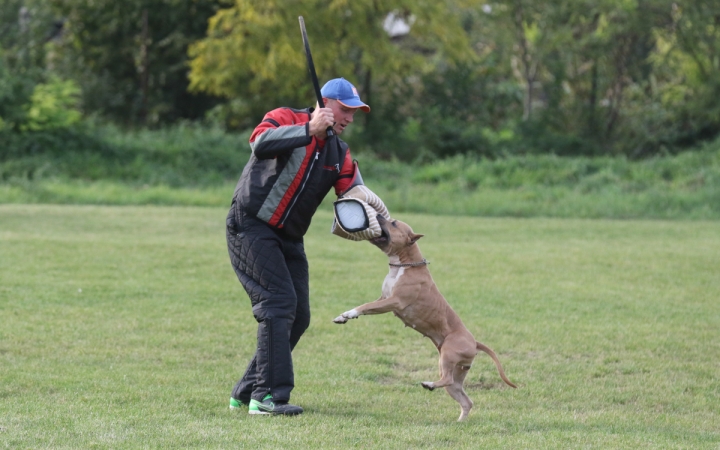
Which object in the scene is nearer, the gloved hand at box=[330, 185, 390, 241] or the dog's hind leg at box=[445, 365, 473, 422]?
the gloved hand at box=[330, 185, 390, 241]

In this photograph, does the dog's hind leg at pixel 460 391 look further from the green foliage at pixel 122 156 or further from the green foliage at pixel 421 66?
the green foliage at pixel 421 66

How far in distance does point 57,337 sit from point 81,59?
24.4m

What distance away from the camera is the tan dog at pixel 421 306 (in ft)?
18.8

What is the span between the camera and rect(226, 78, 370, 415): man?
5.62 metres

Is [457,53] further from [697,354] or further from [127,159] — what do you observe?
[697,354]

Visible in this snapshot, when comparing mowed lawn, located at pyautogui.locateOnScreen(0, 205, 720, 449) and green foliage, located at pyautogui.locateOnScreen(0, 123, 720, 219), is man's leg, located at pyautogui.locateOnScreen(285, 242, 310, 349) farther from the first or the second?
green foliage, located at pyautogui.locateOnScreen(0, 123, 720, 219)

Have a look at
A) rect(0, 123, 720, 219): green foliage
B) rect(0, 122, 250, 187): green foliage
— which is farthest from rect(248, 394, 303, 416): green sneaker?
rect(0, 122, 250, 187): green foliage

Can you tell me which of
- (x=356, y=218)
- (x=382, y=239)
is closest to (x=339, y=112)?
(x=356, y=218)

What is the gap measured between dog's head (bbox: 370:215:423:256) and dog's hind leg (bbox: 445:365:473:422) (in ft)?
2.69

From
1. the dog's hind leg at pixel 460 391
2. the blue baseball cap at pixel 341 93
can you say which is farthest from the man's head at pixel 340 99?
the dog's hind leg at pixel 460 391

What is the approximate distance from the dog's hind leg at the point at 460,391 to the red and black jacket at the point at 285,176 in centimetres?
134

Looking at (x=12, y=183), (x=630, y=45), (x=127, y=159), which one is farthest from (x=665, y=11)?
(x=12, y=183)

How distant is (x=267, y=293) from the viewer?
5.73m

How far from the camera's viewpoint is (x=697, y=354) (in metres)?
8.20
